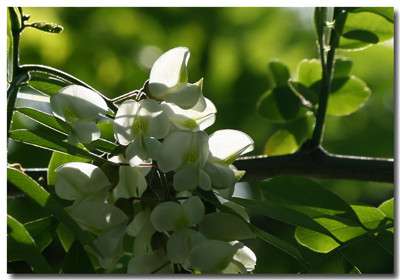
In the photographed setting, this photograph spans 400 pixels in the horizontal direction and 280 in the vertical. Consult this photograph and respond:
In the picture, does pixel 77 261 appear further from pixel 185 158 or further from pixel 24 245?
pixel 185 158

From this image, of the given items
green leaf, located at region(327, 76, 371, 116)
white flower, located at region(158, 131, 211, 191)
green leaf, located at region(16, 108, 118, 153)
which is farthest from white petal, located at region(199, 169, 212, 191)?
green leaf, located at region(327, 76, 371, 116)

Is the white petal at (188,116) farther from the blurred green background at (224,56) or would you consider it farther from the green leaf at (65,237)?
the blurred green background at (224,56)

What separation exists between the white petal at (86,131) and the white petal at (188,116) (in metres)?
0.08

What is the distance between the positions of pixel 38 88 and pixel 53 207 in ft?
0.65

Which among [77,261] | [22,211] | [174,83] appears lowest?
[22,211]

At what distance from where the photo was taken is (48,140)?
0.96 meters

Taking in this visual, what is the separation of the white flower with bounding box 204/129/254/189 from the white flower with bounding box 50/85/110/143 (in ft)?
0.40

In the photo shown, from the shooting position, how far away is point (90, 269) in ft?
3.17

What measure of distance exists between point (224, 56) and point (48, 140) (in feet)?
4.25

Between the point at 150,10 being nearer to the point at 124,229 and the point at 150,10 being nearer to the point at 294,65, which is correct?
the point at 294,65

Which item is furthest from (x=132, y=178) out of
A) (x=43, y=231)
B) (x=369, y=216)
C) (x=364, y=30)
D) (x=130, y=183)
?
(x=364, y=30)

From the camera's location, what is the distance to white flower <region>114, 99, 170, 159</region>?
88 centimetres
